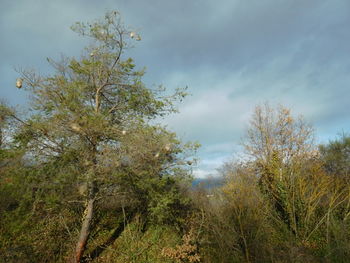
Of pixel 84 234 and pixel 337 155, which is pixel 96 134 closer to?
pixel 84 234

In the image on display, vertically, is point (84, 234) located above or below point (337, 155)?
below

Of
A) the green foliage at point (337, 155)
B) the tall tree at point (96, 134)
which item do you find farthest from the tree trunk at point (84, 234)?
the green foliage at point (337, 155)

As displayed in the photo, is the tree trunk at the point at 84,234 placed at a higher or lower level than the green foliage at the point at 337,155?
lower

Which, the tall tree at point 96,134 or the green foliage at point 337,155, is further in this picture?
the green foliage at point 337,155

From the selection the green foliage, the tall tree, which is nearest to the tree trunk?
the tall tree

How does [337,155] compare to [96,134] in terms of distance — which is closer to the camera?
[96,134]

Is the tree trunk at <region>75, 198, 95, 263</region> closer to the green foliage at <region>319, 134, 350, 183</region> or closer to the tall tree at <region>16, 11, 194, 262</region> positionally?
the tall tree at <region>16, 11, 194, 262</region>

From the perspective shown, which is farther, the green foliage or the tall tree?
the green foliage

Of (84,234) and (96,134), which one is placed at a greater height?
(96,134)

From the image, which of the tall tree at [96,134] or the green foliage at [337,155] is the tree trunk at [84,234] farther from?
the green foliage at [337,155]

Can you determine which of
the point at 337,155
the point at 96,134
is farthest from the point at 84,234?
the point at 337,155

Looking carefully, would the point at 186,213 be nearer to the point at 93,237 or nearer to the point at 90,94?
the point at 93,237

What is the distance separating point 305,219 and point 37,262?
9475mm

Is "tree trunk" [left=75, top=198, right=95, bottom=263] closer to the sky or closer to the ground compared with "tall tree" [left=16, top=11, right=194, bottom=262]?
closer to the ground
